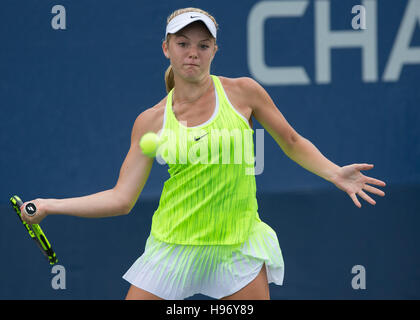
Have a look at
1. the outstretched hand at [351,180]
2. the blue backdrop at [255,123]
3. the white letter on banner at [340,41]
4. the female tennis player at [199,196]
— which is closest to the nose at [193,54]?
the female tennis player at [199,196]

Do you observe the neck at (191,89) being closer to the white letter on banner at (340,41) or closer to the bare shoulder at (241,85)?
the bare shoulder at (241,85)

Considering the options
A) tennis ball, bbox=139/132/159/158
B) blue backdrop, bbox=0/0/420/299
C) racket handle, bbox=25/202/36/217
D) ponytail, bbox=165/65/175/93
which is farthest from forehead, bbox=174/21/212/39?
blue backdrop, bbox=0/0/420/299

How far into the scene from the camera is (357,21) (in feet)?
15.3

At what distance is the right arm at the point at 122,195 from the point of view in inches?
113

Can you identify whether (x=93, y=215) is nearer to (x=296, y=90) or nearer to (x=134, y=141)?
(x=134, y=141)

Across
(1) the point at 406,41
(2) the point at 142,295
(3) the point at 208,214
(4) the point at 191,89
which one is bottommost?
(2) the point at 142,295

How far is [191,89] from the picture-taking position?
297 cm

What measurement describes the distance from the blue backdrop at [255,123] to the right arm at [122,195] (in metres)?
1.62

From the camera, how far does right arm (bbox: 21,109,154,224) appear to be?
2873 millimetres

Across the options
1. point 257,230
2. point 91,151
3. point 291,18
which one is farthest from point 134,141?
point 291,18

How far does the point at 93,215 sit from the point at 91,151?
1696mm

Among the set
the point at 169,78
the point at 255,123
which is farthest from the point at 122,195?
the point at 255,123

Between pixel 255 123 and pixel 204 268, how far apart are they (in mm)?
1891

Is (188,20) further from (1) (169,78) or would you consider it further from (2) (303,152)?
(2) (303,152)
